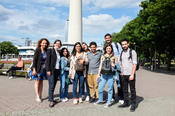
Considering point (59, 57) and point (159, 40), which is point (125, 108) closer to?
point (59, 57)

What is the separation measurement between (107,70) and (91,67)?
0.56m

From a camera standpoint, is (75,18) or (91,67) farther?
(75,18)

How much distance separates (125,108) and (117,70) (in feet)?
3.61

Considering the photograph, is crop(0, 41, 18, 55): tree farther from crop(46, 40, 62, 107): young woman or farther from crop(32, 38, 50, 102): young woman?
crop(46, 40, 62, 107): young woman

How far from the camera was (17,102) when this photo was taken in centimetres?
498

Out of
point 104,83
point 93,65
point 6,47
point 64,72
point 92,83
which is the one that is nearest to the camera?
point 104,83

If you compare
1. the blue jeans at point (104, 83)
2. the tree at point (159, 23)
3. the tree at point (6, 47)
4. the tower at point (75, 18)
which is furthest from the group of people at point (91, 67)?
the tree at point (6, 47)

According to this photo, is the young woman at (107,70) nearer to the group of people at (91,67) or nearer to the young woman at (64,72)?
the group of people at (91,67)

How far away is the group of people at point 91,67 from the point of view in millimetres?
4676

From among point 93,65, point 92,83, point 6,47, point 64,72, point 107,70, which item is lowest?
point 92,83

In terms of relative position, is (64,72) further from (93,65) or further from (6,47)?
(6,47)

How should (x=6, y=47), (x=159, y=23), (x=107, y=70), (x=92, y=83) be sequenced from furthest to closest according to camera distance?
(x=6, y=47) < (x=159, y=23) < (x=92, y=83) < (x=107, y=70)

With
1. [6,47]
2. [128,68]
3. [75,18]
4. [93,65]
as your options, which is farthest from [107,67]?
[6,47]

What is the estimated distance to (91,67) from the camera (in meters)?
5.02
